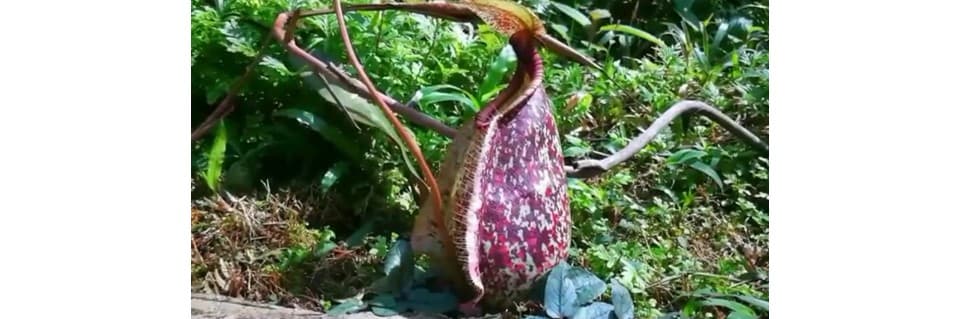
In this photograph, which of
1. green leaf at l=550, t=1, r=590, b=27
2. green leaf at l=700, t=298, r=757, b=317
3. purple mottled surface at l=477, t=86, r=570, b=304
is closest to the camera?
purple mottled surface at l=477, t=86, r=570, b=304

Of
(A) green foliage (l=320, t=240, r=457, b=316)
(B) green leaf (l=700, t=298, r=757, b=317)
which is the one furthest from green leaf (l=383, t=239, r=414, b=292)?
(B) green leaf (l=700, t=298, r=757, b=317)

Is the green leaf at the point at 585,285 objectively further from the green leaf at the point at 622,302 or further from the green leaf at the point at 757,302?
the green leaf at the point at 757,302

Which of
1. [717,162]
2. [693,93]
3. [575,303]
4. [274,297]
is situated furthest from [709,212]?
[274,297]

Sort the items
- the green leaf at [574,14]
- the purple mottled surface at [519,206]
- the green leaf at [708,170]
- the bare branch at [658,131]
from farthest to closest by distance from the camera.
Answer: the green leaf at [574,14], the green leaf at [708,170], the bare branch at [658,131], the purple mottled surface at [519,206]

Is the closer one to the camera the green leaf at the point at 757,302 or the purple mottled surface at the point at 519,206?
the purple mottled surface at the point at 519,206

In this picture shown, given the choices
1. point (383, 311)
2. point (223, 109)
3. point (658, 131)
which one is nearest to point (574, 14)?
point (658, 131)

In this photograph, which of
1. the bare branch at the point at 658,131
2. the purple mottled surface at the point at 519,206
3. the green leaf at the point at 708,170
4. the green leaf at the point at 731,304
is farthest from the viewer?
the green leaf at the point at 708,170

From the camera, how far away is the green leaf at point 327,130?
162cm

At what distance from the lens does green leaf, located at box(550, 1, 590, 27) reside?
1.94 metres

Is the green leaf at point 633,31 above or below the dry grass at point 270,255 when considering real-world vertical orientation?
above

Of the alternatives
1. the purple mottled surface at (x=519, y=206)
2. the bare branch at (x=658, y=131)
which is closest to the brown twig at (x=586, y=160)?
the bare branch at (x=658, y=131)

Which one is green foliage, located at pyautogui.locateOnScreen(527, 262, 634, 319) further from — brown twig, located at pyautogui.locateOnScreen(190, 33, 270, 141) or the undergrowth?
brown twig, located at pyautogui.locateOnScreen(190, 33, 270, 141)

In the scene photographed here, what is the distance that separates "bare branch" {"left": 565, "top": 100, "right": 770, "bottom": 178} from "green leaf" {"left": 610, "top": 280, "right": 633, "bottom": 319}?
19 centimetres

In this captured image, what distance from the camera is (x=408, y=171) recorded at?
1.61 meters
